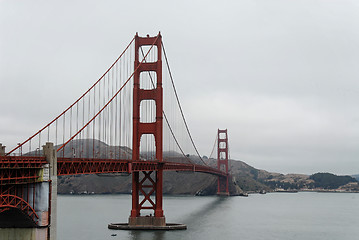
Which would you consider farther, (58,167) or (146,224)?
(146,224)

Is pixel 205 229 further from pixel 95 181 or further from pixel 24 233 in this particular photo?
pixel 95 181

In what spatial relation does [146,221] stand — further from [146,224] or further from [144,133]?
[144,133]

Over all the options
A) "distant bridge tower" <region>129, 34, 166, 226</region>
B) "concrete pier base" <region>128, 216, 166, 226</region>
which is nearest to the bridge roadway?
"distant bridge tower" <region>129, 34, 166, 226</region>

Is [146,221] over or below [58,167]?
below

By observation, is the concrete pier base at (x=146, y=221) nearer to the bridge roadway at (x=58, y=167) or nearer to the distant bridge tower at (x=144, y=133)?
the distant bridge tower at (x=144, y=133)

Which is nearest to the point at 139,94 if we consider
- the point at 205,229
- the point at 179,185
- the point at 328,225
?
the point at 205,229

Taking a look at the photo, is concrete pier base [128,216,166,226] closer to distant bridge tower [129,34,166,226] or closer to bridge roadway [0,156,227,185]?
distant bridge tower [129,34,166,226]

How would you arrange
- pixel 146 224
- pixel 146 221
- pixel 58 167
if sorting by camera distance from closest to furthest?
pixel 58 167, pixel 146 224, pixel 146 221

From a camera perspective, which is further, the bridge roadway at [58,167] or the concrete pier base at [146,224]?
the concrete pier base at [146,224]

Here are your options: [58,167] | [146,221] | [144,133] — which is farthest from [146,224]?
[58,167]

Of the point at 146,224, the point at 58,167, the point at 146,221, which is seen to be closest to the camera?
the point at 58,167

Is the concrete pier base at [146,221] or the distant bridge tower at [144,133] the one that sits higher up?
the distant bridge tower at [144,133]

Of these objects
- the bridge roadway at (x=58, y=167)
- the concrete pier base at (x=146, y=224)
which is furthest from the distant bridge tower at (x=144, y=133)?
the bridge roadway at (x=58, y=167)

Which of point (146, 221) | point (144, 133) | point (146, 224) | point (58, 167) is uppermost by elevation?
point (144, 133)
